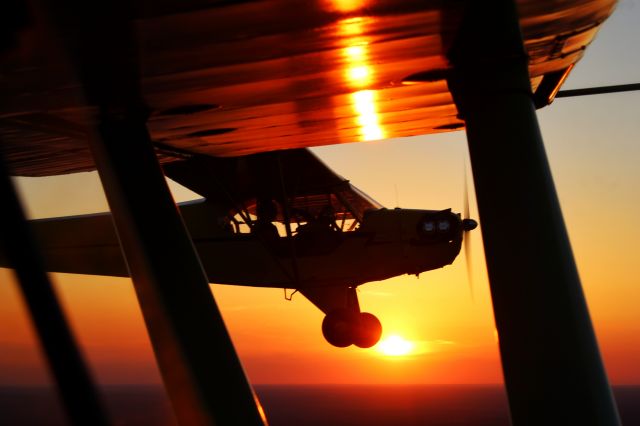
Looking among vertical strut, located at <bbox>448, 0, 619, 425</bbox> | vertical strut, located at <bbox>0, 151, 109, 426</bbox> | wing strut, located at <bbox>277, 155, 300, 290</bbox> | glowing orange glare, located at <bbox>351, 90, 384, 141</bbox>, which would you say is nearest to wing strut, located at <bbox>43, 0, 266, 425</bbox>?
glowing orange glare, located at <bbox>351, 90, 384, 141</bbox>

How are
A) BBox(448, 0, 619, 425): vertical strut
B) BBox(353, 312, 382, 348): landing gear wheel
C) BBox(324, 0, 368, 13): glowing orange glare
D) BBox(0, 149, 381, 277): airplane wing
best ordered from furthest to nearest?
BBox(353, 312, 382, 348): landing gear wheel → BBox(0, 149, 381, 277): airplane wing → BBox(448, 0, 619, 425): vertical strut → BBox(324, 0, 368, 13): glowing orange glare

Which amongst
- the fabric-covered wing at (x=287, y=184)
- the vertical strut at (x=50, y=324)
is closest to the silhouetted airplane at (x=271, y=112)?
the vertical strut at (x=50, y=324)

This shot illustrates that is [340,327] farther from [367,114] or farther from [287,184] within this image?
[367,114]

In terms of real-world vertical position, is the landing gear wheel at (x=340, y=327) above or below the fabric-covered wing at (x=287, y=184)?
below

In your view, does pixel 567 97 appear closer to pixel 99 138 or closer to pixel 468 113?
pixel 468 113

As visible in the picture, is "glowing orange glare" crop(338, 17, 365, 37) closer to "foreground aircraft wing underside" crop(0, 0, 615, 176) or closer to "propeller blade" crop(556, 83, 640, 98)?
"foreground aircraft wing underside" crop(0, 0, 615, 176)

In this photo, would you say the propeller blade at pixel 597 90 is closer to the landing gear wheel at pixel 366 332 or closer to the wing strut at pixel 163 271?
the wing strut at pixel 163 271

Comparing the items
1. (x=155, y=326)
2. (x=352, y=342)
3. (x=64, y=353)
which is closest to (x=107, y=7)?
(x=64, y=353)
